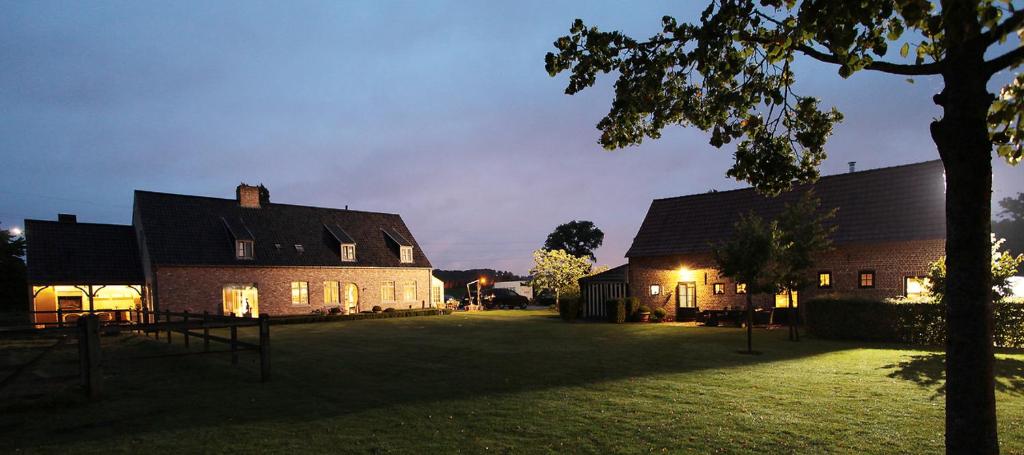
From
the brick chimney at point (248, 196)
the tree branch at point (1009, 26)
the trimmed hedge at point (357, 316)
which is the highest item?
the brick chimney at point (248, 196)

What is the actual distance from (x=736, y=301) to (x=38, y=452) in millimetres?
25467

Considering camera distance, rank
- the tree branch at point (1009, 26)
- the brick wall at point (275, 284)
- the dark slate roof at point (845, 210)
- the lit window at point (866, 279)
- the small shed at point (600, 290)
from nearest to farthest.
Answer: the tree branch at point (1009, 26)
the dark slate roof at point (845, 210)
the lit window at point (866, 279)
the brick wall at point (275, 284)
the small shed at point (600, 290)

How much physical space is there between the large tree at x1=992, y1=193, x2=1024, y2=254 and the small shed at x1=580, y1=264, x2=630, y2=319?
2243 inches

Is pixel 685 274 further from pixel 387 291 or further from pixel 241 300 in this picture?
pixel 241 300

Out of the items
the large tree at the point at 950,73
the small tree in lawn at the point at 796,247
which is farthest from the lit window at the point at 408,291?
the large tree at the point at 950,73

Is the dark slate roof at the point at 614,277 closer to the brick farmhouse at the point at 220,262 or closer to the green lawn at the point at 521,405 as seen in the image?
the brick farmhouse at the point at 220,262

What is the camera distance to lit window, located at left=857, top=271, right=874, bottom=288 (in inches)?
905

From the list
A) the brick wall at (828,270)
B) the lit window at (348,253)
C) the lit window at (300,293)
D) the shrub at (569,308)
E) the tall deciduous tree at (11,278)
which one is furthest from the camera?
the tall deciduous tree at (11,278)

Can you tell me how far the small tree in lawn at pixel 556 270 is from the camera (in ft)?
134

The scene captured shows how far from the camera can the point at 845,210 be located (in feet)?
81.5

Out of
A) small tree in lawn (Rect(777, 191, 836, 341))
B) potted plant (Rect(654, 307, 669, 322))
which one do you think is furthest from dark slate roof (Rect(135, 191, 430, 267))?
small tree in lawn (Rect(777, 191, 836, 341))

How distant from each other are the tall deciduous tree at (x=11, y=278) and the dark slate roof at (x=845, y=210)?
4129 cm

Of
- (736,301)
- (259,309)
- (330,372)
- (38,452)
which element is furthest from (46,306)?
(736,301)

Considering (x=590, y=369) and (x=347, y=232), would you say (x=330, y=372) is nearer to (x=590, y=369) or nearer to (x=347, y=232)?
(x=590, y=369)
